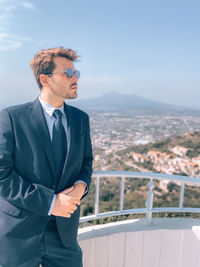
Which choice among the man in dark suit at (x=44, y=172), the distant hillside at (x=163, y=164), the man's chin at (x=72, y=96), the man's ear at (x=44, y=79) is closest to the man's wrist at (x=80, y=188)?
the man in dark suit at (x=44, y=172)

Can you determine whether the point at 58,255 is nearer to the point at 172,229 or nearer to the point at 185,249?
the point at 172,229

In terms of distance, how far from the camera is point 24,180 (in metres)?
1.13

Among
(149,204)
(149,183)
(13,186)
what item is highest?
(13,186)

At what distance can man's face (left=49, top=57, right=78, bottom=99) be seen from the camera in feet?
4.13

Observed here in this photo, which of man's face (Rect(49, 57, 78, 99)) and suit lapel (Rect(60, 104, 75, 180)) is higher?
man's face (Rect(49, 57, 78, 99))

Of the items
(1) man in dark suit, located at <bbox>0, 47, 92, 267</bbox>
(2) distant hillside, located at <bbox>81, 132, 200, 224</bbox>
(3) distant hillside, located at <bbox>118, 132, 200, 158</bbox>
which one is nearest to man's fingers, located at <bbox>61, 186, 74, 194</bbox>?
(1) man in dark suit, located at <bbox>0, 47, 92, 267</bbox>

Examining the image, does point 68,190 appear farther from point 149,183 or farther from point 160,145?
point 160,145

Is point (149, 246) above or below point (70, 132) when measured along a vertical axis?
below

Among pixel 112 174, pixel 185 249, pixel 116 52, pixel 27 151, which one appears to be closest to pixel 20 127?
pixel 27 151

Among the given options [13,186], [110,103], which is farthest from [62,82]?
[110,103]

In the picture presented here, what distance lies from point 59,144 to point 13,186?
33cm

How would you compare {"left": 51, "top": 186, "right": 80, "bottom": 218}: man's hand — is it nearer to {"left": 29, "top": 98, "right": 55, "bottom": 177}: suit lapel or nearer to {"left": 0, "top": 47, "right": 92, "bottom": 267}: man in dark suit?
{"left": 0, "top": 47, "right": 92, "bottom": 267}: man in dark suit

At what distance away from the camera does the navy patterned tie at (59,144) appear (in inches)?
48.9

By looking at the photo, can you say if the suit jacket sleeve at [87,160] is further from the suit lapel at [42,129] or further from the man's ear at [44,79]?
the man's ear at [44,79]
